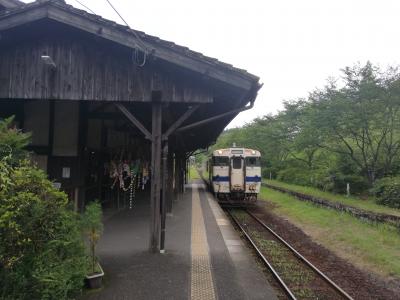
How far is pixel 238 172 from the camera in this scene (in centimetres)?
1873

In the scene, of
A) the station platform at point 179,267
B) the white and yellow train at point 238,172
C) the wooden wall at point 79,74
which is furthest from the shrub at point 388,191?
the wooden wall at point 79,74

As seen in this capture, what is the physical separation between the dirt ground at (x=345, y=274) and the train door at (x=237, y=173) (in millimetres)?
5413

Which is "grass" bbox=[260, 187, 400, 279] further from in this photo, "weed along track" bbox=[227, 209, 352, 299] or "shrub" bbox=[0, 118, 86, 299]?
"shrub" bbox=[0, 118, 86, 299]

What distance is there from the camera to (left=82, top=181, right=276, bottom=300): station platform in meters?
5.40

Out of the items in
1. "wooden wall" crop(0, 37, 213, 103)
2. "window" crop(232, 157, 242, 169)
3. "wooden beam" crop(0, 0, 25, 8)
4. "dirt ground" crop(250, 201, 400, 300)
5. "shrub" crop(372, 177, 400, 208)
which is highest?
"wooden beam" crop(0, 0, 25, 8)

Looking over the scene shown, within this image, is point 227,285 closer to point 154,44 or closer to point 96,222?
point 96,222

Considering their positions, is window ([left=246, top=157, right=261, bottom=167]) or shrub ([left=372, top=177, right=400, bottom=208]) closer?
shrub ([left=372, top=177, right=400, bottom=208])

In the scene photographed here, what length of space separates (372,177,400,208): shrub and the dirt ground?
226 inches

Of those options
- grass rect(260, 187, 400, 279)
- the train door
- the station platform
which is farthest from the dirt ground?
the train door

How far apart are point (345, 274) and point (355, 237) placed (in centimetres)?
306

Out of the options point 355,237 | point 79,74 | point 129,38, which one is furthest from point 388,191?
point 79,74

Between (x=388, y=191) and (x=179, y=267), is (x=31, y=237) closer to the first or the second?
(x=179, y=267)

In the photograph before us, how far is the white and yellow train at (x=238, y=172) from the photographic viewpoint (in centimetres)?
1864

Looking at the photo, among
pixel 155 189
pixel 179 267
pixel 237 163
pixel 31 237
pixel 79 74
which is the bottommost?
pixel 179 267
